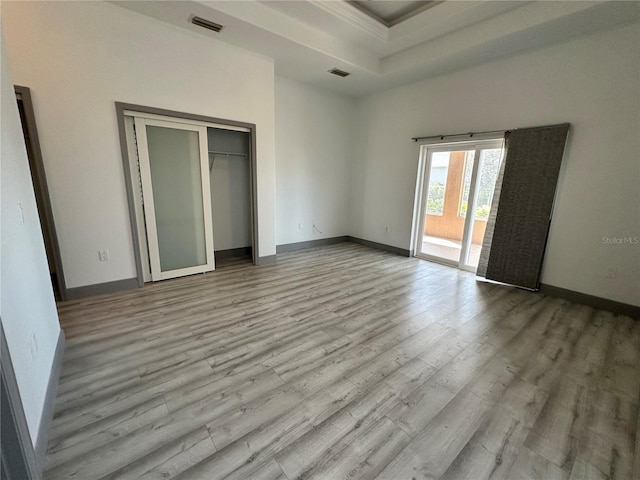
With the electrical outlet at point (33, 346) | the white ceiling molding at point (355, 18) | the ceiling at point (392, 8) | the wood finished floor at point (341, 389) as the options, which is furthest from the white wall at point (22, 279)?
the ceiling at point (392, 8)

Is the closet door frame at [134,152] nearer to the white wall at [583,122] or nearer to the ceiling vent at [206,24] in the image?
the ceiling vent at [206,24]

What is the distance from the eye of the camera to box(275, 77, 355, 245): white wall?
4.90 meters

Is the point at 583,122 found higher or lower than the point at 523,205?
higher

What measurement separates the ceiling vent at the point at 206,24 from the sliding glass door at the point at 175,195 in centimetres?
112

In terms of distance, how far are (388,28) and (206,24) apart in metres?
2.49

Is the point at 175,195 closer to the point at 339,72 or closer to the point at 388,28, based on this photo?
the point at 339,72

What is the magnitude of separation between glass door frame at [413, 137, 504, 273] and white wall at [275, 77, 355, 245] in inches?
67.3

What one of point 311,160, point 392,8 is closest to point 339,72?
point 392,8

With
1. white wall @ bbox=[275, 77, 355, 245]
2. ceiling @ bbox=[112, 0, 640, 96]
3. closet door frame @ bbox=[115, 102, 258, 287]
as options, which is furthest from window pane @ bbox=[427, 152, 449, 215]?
closet door frame @ bbox=[115, 102, 258, 287]

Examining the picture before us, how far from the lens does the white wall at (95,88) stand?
2.55 m

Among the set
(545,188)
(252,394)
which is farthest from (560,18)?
(252,394)

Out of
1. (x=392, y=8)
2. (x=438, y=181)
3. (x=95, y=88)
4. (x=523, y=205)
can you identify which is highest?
(x=392, y=8)

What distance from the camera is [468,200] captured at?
4.20 metres

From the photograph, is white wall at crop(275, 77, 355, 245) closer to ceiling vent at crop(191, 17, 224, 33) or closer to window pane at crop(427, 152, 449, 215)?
ceiling vent at crop(191, 17, 224, 33)
